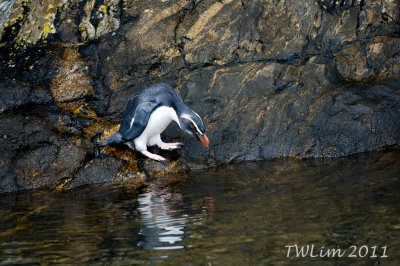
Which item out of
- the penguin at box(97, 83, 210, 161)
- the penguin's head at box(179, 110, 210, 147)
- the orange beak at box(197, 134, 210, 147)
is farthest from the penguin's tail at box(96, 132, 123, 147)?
the orange beak at box(197, 134, 210, 147)

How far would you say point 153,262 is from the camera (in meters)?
3.24

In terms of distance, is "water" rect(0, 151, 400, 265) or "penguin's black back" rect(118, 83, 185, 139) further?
"penguin's black back" rect(118, 83, 185, 139)

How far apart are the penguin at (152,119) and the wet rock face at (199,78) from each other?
27cm

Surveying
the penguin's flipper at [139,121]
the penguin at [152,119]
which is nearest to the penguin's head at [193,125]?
the penguin at [152,119]

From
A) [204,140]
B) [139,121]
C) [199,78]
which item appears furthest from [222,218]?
[199,78]

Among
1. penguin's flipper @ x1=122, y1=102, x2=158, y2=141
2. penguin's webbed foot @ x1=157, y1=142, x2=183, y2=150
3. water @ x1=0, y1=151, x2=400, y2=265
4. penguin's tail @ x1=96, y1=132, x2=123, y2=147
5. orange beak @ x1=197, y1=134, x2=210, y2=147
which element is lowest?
water @ x1=0, y1=151, x2=400, y2=265

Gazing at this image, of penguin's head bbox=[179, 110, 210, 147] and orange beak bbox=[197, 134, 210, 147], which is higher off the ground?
penguin's head bbox=[179, 110, 210, 147]

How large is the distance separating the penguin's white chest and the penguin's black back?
0.19ft

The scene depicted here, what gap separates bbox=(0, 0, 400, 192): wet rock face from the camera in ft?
20.5

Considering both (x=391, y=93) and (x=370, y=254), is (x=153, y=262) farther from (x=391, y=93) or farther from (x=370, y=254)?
(x=391, y=93)

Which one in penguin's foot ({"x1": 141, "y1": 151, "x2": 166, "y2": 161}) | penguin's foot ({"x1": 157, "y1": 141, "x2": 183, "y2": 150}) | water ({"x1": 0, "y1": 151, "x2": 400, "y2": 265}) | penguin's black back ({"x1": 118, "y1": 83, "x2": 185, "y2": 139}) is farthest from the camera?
penguin's foot ({"x1": 157, "y1": 141, "x2": 183, "y2": 150})

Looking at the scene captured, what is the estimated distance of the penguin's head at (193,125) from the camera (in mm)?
5928

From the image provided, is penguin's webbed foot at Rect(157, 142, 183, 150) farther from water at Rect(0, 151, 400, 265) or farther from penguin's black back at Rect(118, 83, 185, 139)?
water at Rect(0, 151, 400, 265)

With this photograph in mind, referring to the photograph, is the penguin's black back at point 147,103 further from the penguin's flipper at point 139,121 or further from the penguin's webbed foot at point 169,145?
the penguin's webbed foot at point 169,145
